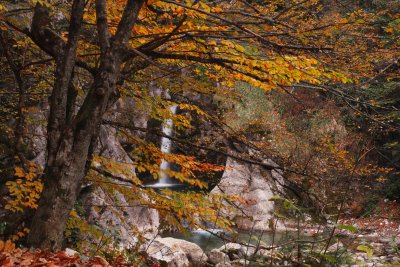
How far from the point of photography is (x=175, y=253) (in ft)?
27.0

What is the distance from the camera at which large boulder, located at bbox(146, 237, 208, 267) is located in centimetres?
782

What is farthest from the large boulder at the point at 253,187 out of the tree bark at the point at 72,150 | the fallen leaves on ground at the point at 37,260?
the fallen leaves on ground at the point at 37,260

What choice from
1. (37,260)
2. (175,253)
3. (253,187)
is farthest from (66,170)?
(253,187)

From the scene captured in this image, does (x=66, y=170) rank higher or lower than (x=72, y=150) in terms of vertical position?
lower

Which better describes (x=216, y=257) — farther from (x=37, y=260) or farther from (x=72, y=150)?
(x=37, y=260)

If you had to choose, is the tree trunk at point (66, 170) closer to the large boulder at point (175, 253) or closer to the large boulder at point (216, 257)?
the large boulder at point (175, 253)

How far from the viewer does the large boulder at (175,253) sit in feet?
25.7

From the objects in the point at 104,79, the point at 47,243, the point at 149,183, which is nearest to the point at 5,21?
the point at 104,79

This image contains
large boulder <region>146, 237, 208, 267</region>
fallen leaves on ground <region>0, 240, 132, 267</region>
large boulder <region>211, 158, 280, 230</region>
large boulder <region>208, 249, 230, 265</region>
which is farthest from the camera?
large boulder <region>211, 158, 280, 230</region>

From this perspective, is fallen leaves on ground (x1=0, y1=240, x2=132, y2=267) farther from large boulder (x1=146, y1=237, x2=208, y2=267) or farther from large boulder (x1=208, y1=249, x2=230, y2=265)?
large boulder (x1=208, y1=249, x2=230, y2=265)

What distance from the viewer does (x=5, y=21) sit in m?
4.44

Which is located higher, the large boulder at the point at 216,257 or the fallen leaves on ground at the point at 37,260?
the fallen leaves on ground at the point at 37,260

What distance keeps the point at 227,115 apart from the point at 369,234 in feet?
22.6

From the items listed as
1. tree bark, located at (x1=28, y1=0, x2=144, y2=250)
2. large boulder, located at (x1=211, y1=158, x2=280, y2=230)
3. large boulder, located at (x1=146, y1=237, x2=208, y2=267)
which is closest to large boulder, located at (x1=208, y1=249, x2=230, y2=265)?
large boulder, located at (x1=146, y1=237, x2=208, y2=267)
